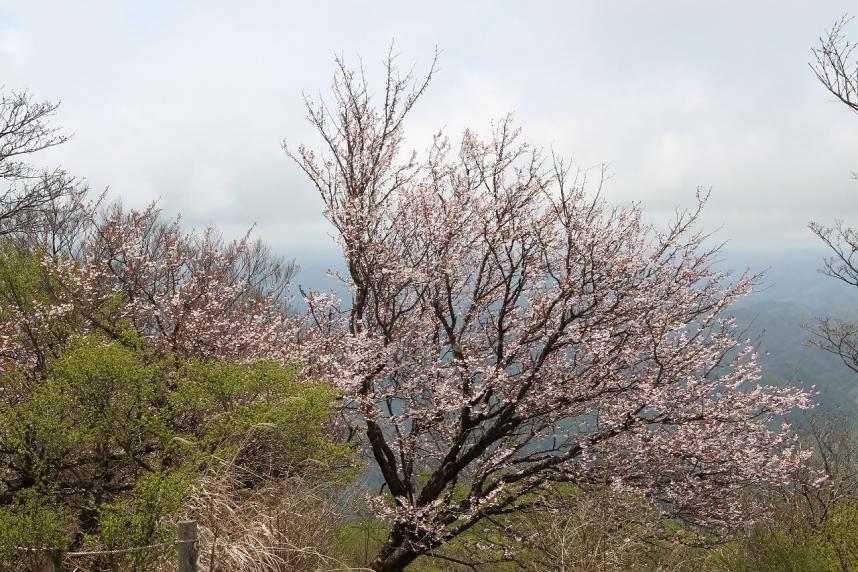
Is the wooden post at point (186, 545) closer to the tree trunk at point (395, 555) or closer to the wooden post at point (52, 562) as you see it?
the wooden post at point (52, 562)

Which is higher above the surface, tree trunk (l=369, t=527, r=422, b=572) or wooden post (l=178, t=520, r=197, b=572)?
wooden post (l=178, t=520, r=197, b=572)

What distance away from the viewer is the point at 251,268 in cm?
3070

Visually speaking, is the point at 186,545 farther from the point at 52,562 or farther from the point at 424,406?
the point at 424,406

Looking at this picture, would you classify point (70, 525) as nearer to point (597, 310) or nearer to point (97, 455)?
point (97, 455)

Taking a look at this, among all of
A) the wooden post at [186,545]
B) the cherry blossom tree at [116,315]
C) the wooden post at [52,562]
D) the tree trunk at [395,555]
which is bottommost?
the tree trunk at [395,555]

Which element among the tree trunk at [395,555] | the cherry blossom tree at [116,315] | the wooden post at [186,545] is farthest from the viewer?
the tree trunk at [395,555]

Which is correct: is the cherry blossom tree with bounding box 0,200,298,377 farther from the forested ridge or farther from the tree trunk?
the tree trunk

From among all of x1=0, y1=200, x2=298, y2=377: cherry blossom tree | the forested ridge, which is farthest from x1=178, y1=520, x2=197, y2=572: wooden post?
x1=0, y1=200, x2=298, y2=377: cherry blossom tree

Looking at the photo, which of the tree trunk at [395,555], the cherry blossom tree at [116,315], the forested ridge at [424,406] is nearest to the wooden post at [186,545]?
the forested ridge at [424,406]

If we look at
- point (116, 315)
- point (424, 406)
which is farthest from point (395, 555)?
point (116, 315)

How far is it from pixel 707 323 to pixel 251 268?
25919 mm

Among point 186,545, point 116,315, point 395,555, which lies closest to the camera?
point 186,545

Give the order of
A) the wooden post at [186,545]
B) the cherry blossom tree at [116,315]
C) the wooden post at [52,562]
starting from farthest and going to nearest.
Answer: the cherry blossom tree at [116,315] < the wooden post at [52,562] < the wooden post at [186,545]

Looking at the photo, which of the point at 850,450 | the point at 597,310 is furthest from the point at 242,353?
the point at 850,450
